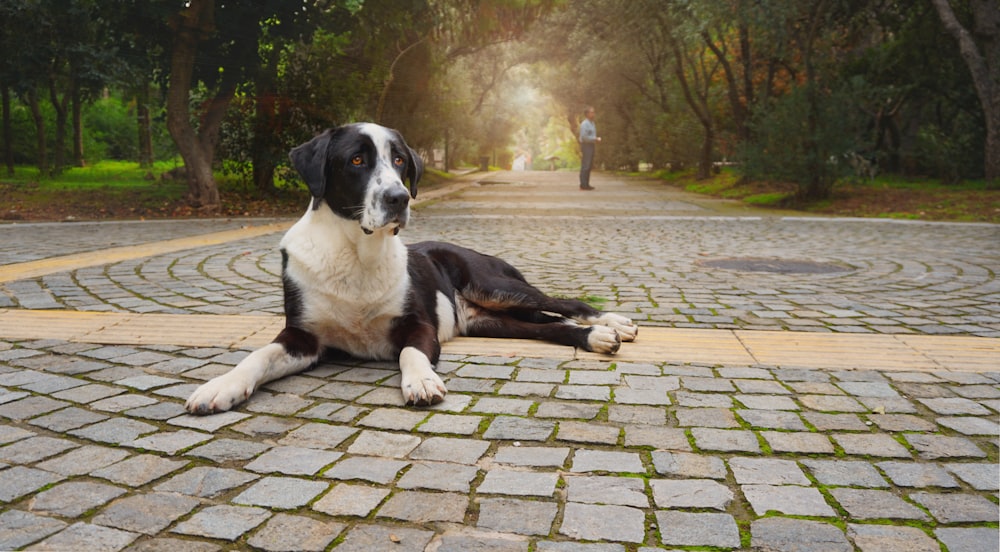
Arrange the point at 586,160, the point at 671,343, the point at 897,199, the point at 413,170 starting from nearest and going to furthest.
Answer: the point at 413,170
the point at 671,343
the point at 897,199
the point at 586,160

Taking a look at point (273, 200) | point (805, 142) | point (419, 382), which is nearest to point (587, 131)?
point (805, 142)

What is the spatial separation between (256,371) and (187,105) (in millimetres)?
12017

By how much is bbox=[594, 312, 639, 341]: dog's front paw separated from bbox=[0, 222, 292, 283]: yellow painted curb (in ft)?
17.4

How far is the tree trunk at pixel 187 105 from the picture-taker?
13047mm

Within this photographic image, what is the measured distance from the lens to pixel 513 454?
8.98ft

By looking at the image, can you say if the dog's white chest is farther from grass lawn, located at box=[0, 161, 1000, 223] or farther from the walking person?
the walking person

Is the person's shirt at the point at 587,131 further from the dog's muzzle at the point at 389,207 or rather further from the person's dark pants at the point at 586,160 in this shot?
the dog's muzzle at the point at 389,207

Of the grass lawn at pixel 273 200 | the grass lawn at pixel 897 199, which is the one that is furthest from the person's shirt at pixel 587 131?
the grass lawn at pixel 273 200

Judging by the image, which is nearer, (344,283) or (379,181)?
(379,181)

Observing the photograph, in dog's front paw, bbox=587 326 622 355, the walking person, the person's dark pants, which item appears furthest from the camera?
the person's dark pants

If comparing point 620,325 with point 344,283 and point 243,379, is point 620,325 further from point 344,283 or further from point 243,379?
point 243,379

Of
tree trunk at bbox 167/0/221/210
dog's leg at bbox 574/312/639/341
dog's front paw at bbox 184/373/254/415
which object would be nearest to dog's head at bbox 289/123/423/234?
dog's front paw at bbox 184/373/254/415

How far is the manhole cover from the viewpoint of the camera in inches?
293

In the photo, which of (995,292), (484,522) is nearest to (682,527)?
(484,522)
